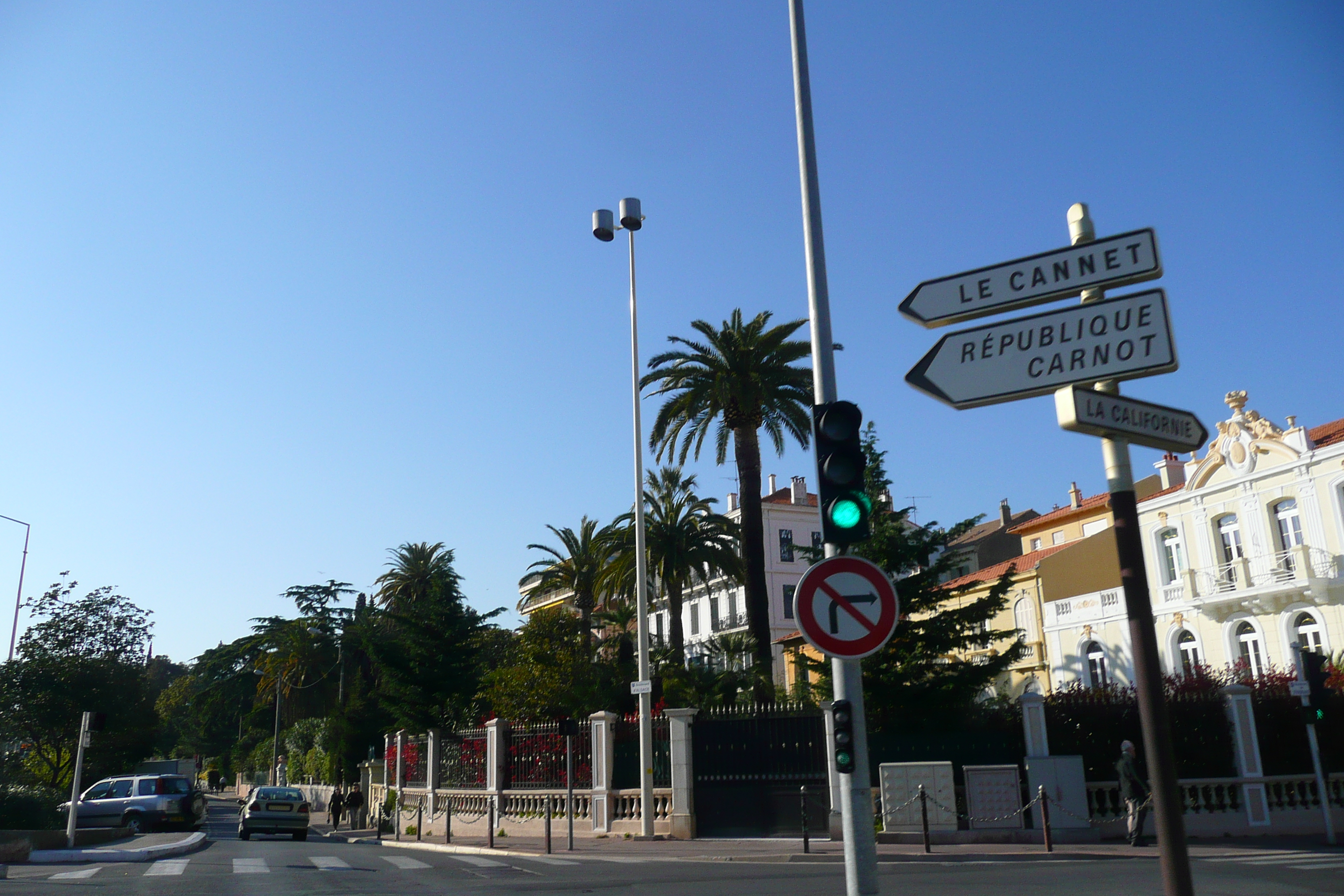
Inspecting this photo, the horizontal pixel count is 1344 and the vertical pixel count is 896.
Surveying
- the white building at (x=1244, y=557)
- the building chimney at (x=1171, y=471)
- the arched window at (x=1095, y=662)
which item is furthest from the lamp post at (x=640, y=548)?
the building chimney at (x=1171, y=471)

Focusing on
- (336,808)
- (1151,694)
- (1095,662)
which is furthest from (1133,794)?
(336,808)

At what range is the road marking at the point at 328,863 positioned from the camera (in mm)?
16719

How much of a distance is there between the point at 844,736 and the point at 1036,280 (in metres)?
3.09

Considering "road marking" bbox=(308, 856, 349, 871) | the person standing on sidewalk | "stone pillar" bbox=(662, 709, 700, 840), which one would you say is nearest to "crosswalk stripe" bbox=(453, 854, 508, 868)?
"road marking" bbox=(308, 856, 349, 871)

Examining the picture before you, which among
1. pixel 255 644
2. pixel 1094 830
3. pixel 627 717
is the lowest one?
pixel 1094 830

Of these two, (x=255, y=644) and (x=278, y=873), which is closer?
(x=278, y=873)

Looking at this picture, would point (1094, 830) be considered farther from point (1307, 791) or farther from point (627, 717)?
point (627, 717)

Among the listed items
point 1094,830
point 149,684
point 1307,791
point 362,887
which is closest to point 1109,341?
point 362,887

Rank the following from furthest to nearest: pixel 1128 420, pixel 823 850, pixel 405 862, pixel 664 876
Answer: pixel 405 862 → pixel 823 850 → pixel 664 876 → pixel 1128 420

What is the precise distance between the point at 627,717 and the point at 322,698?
46076 millimetres

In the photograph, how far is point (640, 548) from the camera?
2450 centimetres

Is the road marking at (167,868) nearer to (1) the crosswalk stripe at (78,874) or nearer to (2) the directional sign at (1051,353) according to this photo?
(1) the crosswalk stripe at (78,874)

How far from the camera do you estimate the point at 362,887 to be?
1307 centimetres

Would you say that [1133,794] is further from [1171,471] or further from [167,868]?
[1171,471]
